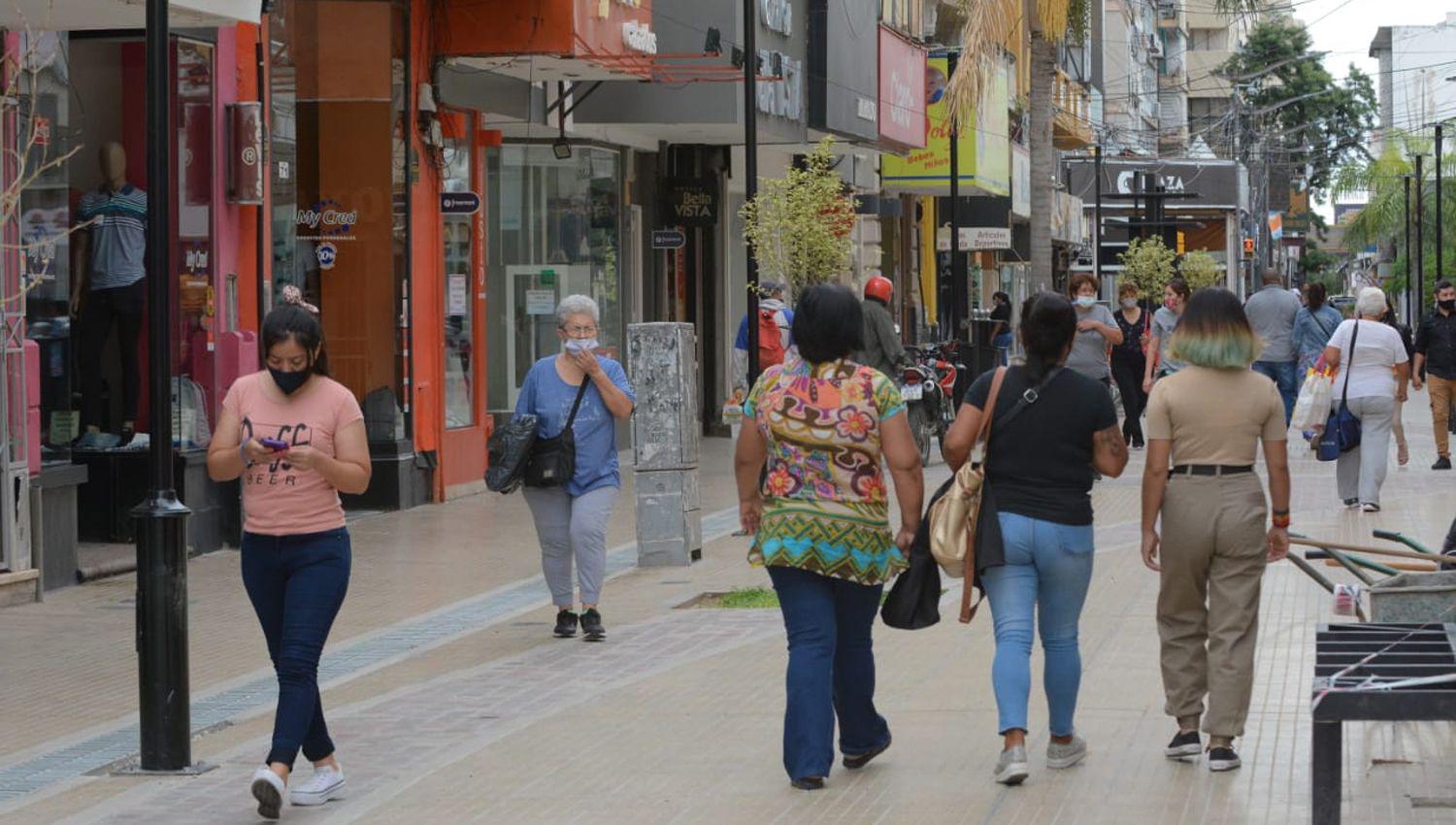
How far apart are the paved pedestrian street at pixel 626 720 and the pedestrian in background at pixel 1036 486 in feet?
1.33

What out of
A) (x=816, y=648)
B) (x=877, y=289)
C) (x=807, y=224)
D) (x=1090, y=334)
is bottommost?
(x=816, y=648)

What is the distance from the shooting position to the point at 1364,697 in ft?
19.0

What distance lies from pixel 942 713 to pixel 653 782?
62.6 inches

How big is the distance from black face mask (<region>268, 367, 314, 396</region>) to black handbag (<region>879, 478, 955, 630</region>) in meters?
2.06

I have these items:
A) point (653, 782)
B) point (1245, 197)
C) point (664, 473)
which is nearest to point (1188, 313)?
point (653, 782)

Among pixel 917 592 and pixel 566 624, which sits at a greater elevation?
pixel 917 592

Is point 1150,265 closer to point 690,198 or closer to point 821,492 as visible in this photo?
point 690,198

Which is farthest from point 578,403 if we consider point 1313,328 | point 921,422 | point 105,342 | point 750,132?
point 1313,328

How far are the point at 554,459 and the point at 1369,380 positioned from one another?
7.96 meters

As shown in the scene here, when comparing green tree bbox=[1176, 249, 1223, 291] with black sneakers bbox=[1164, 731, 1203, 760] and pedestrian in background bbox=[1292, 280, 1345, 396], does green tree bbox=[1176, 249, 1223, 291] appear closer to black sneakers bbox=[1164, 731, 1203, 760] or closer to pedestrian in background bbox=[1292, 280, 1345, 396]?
pedestrian in background bbox=[1292, 280, 1345, 396]

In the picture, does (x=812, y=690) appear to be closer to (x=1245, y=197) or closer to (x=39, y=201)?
(x=39, y=201)

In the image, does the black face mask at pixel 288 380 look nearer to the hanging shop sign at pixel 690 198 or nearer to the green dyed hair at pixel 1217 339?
the green dyed hair at pixel 1217 339

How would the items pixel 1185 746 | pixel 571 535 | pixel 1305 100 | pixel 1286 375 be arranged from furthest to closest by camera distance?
1. pixel 1305 100
2. pixel 1286 375
3. pixel 571 535
4. pixel 1185 746

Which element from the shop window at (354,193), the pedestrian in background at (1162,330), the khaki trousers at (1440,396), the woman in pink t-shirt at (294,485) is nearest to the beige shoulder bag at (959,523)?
the woman in pink t-shirt at (294,485)
